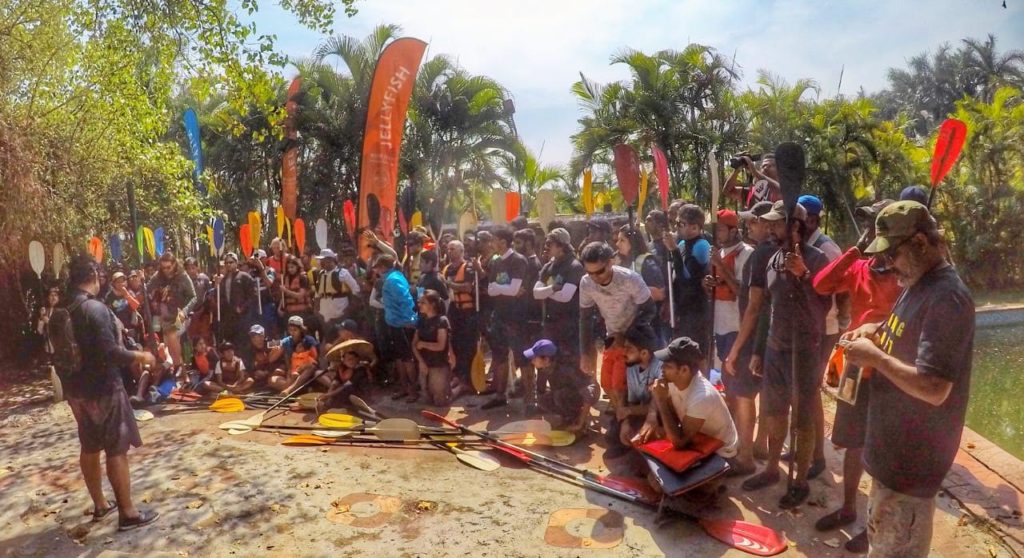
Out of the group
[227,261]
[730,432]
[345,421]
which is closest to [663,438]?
[730,432]

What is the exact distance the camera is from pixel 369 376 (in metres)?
7.45

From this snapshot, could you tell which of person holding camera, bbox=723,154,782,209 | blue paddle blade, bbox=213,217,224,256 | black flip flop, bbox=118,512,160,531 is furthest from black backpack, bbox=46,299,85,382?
blue paddle blade, bbox=213,217,224,256

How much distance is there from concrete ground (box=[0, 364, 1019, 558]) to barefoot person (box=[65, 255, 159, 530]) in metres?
0.35

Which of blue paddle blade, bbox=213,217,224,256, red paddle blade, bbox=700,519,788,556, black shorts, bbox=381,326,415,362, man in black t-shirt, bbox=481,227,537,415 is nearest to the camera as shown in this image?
red paddle blade, bbox=700,519,788,556

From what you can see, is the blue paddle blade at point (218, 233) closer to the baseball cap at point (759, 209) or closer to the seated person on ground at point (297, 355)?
the seated person on ground at point (297, 355)

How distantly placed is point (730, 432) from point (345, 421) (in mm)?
3668

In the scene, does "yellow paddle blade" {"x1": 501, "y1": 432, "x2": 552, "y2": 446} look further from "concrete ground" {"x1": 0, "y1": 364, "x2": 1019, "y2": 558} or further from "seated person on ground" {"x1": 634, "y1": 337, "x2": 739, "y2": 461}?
"seated person on ground" {"x1": 634, "y1": 337, "x2": 739, "y2": 461}

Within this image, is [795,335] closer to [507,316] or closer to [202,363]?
[507,316]

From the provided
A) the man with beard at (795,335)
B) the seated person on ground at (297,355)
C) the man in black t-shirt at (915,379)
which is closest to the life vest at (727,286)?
the man with beard at (795,335)

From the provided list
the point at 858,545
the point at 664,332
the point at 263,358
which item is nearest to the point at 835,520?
the point at 858,545

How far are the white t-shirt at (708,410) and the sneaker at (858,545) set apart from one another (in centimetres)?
84

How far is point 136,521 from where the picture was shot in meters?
4.38

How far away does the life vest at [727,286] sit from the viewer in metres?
5.16

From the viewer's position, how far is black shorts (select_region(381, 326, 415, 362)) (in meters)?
7.40
